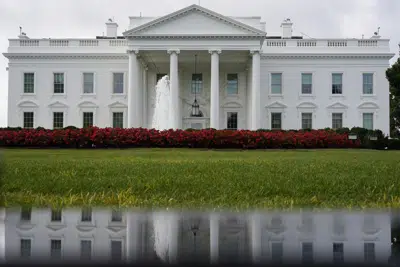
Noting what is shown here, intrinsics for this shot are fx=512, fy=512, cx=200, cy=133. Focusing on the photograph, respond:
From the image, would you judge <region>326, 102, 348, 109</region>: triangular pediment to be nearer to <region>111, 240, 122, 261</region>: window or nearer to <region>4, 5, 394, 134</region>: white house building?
<region>4, 5, 394, 134</region>: white house building

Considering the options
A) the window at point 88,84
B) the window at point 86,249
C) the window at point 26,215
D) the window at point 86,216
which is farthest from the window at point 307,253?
the window at point 88,84

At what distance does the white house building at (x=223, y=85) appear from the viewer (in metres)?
45.7

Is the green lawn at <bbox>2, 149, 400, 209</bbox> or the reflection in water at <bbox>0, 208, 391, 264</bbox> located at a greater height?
the reflection in water at <bbox>0, 208, 391, 264</bbox>

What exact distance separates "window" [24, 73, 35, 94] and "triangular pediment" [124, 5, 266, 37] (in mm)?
10828

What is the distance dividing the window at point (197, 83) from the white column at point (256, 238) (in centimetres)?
4229

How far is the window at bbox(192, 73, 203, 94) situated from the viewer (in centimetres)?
4725

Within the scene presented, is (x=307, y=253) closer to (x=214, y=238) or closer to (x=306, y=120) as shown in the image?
(x=214, y=238)

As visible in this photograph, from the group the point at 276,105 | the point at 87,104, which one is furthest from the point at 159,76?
the point at 276,105

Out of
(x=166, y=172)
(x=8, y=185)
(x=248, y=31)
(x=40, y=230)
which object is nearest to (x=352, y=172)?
(x=166, y=172)

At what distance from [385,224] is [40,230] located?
3.04m

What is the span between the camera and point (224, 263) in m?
3.08

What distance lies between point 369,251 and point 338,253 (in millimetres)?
237

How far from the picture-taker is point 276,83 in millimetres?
46250

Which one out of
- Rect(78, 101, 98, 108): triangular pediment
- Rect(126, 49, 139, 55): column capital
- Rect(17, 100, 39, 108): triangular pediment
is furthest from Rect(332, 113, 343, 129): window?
Rect(17, 100, 39, 108): triangular pediment
